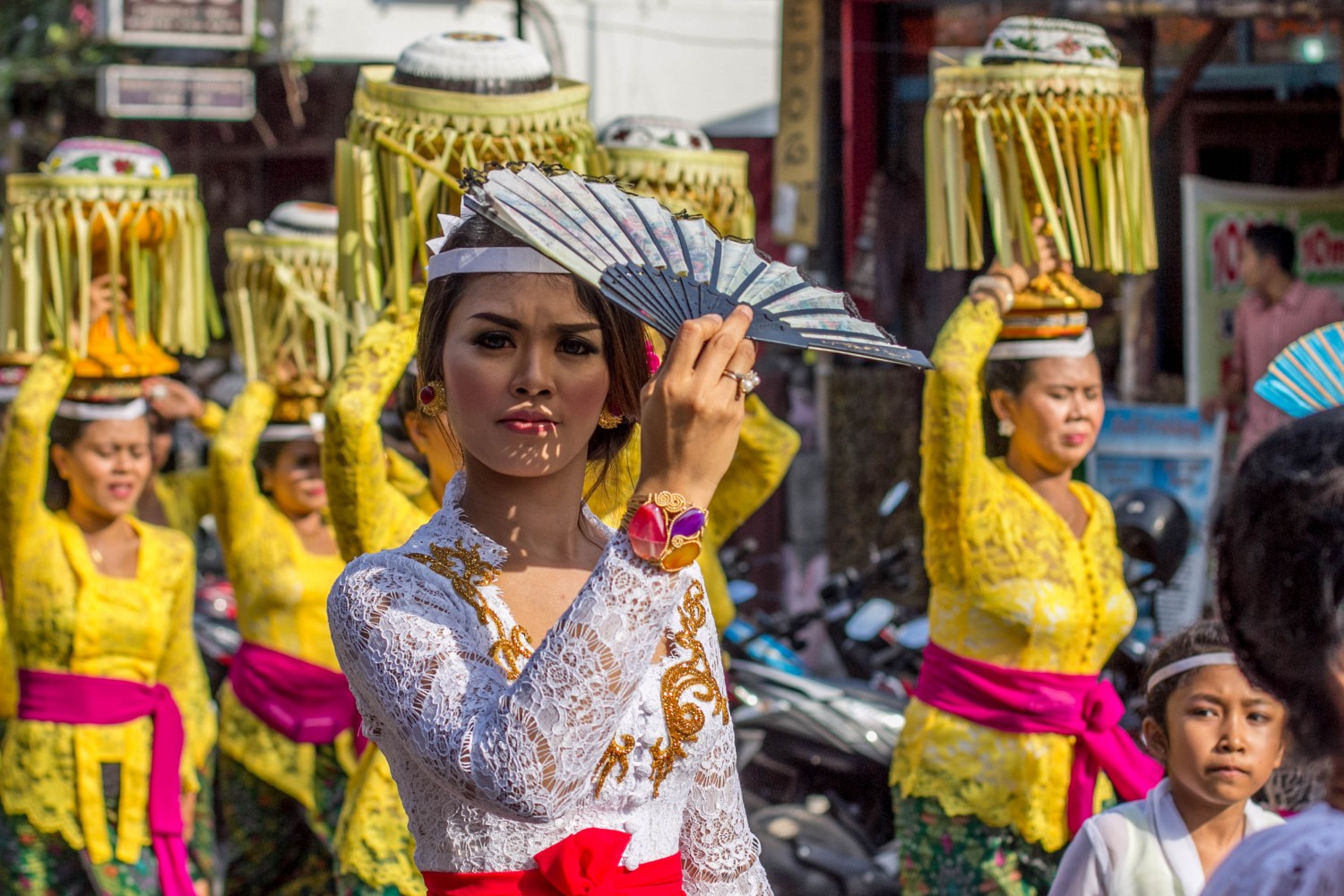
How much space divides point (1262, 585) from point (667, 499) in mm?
587

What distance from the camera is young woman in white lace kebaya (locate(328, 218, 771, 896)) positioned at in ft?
5.65

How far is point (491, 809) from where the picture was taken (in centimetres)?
185

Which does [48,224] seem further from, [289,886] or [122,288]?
[289,886]

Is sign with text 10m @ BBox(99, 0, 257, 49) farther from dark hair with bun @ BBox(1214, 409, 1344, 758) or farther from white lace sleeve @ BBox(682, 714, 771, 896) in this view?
dark hair with bun @ BBox(1214, 409, 1344, 758)

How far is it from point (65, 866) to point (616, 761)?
3.12 metres

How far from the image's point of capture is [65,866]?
4559mm

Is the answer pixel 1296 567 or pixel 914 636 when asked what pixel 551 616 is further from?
pixel 914 636

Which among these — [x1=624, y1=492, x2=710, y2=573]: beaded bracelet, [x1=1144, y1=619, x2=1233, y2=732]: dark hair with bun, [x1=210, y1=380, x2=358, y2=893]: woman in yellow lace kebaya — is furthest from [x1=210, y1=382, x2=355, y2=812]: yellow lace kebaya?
[x1=624, y1=492, x2=710, y2=573]: beaded bracelet

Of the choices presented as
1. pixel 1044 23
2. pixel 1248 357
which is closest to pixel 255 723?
pixel 1044 23

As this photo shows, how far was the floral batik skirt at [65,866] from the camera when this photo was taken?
4.53 metres

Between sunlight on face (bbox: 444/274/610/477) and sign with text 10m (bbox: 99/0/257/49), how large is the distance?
875 cm

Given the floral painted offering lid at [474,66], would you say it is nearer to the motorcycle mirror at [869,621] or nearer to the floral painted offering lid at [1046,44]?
the floral painted offering lid at [1046,44]

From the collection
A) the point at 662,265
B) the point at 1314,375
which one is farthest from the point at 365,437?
the point at 1314,375

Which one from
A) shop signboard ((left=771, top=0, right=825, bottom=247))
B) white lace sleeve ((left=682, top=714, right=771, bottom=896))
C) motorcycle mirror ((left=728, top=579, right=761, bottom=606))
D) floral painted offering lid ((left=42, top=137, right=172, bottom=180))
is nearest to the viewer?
white lace sleeve ((left=682, top=714, right=771, bottom=896))
